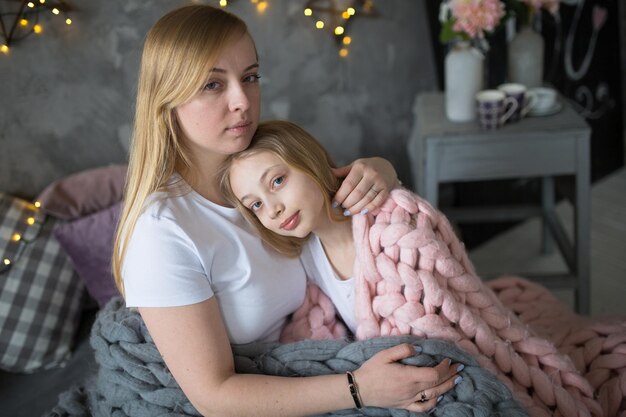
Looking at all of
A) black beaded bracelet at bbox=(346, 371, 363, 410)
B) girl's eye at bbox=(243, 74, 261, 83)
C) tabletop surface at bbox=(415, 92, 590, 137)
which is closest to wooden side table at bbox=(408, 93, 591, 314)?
tabletop surface at bbox=(415, 92, 590, 137)

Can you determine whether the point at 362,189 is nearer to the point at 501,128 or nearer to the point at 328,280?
the point at 328,280

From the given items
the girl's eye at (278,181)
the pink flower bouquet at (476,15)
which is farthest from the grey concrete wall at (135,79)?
the girl's eye at (278,181)

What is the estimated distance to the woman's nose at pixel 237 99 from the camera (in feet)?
3.88

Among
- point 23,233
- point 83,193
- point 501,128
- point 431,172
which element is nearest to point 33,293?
point 23,233

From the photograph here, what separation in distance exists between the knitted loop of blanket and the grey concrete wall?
34.9 inches

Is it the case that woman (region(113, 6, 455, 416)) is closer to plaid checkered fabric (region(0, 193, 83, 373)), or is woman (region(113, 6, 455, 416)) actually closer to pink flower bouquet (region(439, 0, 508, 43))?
plaid checkered fabric (region(0, 193, 83, 373))

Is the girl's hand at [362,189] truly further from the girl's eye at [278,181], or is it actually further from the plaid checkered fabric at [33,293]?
the plaid checkered fabric at [33,293]

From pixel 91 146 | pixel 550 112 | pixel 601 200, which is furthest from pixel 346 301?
pixel 601 200

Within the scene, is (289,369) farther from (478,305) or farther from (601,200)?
(601,200)

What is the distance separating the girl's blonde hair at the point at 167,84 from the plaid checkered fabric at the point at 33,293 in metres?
0.50

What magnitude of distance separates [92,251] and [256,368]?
26.4 inches

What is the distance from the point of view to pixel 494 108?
196cm

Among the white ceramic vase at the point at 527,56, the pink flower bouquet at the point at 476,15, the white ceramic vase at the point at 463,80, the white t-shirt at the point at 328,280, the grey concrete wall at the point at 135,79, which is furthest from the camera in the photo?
the white ceramic vase at the point at 527,56

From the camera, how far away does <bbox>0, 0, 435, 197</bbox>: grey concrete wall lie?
5.65 feet
